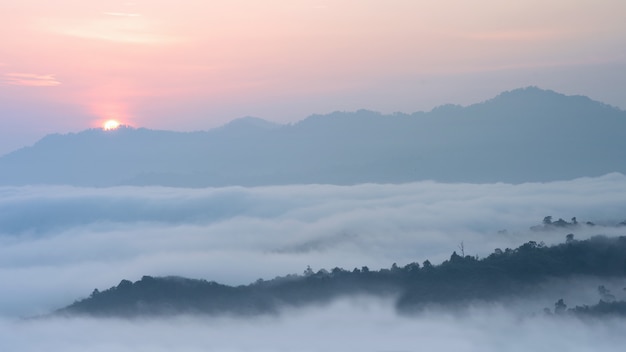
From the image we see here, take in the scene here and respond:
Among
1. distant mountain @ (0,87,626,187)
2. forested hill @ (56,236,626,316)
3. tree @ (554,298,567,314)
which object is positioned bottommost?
tree @ (554,298,567,314)

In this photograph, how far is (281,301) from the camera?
131 feet

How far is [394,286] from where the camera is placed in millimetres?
40375

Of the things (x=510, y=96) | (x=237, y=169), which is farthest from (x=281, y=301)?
(x=510, y=96)

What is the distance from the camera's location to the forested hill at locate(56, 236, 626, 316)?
39000 millimetres

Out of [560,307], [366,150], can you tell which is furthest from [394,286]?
[366,150]

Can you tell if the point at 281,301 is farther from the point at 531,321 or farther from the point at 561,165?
the point at 561,165

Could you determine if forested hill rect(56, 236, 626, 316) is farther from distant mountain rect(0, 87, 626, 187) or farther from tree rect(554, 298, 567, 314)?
distant mountain rect(0, 87, 626, 187)

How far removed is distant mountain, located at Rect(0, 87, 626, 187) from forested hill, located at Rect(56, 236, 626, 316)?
62.0 m

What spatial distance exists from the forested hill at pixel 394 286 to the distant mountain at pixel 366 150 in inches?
2440

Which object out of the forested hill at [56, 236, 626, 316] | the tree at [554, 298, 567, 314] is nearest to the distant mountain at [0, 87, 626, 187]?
the forested hill at [56, 236, 626, 316]

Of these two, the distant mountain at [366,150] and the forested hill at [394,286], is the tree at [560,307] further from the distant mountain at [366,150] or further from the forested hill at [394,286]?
the distant mountain at [366,150]

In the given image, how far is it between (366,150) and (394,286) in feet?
265

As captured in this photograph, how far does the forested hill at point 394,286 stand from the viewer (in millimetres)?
39000

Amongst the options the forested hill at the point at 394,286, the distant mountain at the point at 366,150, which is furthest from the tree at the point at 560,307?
the distant mountain at the point at 366,150
